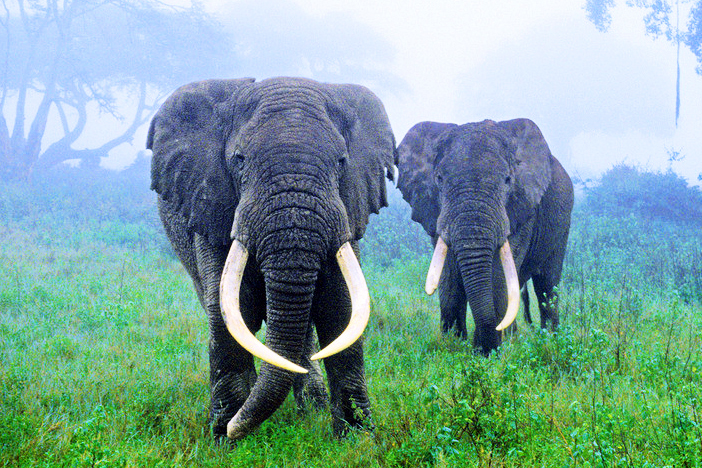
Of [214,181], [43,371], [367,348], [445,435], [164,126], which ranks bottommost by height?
[367,348]

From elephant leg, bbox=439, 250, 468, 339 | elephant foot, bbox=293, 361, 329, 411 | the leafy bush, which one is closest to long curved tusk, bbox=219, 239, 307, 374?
elephant foot, bbox=293, 361, 329, 411

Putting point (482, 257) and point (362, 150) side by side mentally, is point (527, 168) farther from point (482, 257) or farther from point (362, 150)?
point (362, 150)

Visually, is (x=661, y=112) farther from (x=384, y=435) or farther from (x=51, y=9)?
(x=384, y=435)

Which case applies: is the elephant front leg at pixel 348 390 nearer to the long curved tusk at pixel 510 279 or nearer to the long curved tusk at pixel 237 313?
the long curved tusk at pixel 237 313

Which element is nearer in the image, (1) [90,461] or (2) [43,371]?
(1) [90,461]

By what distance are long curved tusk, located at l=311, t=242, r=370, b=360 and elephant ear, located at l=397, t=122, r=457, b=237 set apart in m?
3.50

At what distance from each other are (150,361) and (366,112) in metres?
3.21

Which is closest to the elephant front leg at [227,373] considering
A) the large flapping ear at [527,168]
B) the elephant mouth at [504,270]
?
the elephant mouth at [504,270]

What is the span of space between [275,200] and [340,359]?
1136 millimetres

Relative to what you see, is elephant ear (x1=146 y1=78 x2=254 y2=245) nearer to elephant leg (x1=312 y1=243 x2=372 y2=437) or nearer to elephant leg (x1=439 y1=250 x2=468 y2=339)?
elephant leg (x1=312 y1=243 x2=372 y2=437)

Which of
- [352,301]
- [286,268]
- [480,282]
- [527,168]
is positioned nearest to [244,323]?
[286,268]

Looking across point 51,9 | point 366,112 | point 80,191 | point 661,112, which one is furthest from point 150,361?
point 661,112

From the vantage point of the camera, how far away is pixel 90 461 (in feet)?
9.98

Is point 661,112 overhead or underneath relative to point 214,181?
underneath
